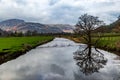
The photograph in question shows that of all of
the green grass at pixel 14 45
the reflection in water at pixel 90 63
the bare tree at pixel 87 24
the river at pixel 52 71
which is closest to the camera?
the river at pixel 52 71

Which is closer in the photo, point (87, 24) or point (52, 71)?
point (52, 71)

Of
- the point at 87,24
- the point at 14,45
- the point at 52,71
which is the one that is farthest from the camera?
the point at 87,24

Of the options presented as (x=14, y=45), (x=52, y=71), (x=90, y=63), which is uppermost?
(x=14, y=45)

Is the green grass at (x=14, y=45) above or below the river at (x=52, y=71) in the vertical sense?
above

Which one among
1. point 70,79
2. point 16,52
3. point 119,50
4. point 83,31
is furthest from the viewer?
point 83,31

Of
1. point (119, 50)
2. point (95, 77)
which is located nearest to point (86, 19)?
point (119, 50)

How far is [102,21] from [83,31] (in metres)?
12.9

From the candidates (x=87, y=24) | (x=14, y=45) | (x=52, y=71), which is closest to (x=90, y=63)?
(x=52, y=71)

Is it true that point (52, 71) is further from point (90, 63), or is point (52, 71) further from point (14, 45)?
point (14, 45)

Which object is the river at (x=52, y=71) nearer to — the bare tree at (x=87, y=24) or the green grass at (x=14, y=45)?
the green grass at (x=14, y=45)

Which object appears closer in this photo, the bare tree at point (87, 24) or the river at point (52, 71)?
the river at point (52, 71)

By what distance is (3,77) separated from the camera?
31594 mm

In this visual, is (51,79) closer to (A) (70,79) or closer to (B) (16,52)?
(A) (70,79)

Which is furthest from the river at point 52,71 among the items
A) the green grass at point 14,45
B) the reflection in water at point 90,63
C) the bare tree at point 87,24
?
the bare tree at point 87,24
